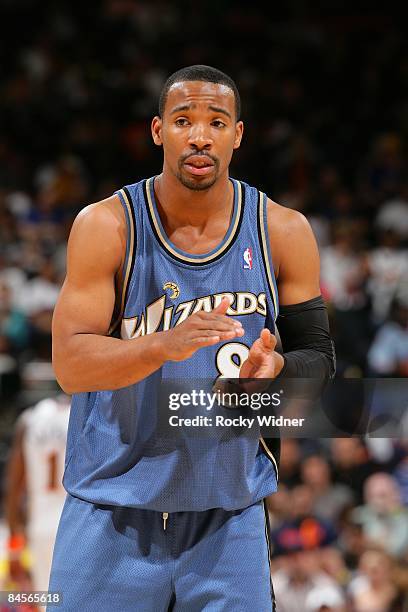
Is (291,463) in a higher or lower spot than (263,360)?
higher

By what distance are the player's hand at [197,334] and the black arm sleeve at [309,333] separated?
45 cm

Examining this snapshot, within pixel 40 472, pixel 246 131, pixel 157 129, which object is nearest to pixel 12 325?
pixel 40 472

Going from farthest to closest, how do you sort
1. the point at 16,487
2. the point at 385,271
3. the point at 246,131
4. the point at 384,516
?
the point at 246,131 < the point at 385,271 < the point at 16,487 < the point at 384,516

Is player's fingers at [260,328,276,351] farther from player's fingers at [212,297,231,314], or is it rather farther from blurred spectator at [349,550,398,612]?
blurred spectator at [349,550,398,612]

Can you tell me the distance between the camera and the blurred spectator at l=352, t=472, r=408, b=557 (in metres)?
5.82

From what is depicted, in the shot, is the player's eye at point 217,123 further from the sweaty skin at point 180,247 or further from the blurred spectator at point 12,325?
the blurred spectator at point 12,325

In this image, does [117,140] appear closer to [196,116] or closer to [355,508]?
[355,508]

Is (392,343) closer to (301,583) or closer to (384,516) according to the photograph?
(384,516)

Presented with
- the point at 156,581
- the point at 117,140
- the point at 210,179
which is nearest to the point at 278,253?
the point at 210,179

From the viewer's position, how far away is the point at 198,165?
2.78m

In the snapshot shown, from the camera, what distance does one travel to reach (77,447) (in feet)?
9.45

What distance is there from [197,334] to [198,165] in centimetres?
60

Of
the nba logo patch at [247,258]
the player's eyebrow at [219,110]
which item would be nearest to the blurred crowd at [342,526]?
the nba logo patch at [247,258]

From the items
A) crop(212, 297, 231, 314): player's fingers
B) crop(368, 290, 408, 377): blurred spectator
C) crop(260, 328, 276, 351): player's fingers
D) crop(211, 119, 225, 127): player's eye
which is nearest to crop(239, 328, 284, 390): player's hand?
crop(260, 328, 276, 351): player's fingers
